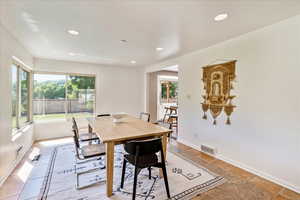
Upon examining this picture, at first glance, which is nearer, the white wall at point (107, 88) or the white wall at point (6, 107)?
the white wall at point (6, 107)

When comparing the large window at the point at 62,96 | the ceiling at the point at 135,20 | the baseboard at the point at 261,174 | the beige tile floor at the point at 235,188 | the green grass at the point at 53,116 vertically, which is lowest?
the beige tile floor at the point at 235,188

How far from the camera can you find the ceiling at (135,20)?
1.67 m

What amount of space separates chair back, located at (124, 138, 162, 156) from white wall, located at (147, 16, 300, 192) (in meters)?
1.77

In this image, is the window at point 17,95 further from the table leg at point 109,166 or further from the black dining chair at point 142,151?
the black dining chair at point 142,151

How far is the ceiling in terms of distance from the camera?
1670mm

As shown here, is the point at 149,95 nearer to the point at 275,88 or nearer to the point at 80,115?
the point at 80,115

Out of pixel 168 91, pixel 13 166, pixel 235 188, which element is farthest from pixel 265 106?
pixel 168 91

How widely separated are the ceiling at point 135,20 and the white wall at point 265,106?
0.83 ft

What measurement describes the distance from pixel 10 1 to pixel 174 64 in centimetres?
350

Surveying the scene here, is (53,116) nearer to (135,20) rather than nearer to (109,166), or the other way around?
(109,166)

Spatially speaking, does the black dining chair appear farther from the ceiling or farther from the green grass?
the green grass

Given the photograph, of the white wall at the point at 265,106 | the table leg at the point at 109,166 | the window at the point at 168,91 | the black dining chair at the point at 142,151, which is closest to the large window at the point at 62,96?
the table leg at the point at 109,166

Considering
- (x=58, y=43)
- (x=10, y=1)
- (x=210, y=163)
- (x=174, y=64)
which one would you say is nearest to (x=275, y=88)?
(x=210, y=163)

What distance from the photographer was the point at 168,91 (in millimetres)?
7688
